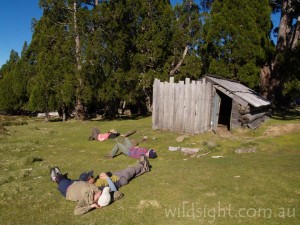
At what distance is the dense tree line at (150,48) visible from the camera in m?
25.2

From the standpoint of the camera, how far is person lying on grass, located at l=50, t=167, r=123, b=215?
709 centimetres

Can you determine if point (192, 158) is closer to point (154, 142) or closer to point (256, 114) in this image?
point (154, 142)

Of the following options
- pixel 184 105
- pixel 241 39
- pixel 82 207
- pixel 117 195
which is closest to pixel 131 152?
pixel 117 195

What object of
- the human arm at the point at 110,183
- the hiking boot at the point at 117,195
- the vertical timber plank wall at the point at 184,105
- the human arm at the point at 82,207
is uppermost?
the vertical timber plank wall at the point at 184,105

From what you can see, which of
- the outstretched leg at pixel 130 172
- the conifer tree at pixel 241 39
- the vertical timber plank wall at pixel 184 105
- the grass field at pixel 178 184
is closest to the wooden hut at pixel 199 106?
the vertical timber plank wall at pixel 184 105

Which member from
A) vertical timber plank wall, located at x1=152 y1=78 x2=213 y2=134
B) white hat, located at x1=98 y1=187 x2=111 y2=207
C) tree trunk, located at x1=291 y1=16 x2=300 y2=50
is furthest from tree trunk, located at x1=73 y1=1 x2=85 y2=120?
white hat, located at x1=98 y1=187 x2=111 y2=207

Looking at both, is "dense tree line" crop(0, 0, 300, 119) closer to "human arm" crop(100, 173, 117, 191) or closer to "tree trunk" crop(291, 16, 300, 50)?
"tree trunk" crop(291, 16, 300, 50)

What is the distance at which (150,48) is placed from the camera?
1127 inches

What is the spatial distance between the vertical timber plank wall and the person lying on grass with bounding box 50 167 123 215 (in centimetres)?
992

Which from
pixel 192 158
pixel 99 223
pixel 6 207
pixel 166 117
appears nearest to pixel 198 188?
pixel 99 223

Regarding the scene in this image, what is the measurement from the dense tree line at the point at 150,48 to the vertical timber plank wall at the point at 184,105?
8.90m

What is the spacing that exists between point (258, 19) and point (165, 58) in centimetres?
947

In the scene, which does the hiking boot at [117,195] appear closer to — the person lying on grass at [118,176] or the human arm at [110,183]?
the human arm at [110,183]

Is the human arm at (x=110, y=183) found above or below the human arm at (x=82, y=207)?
above
